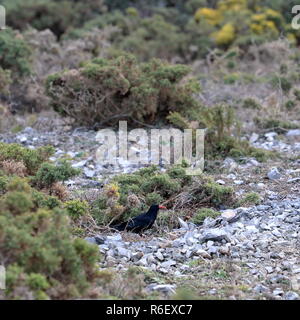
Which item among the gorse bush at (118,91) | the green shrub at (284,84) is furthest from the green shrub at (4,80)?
the green shrub at (284,84)

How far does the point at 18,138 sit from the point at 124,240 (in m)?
4.53

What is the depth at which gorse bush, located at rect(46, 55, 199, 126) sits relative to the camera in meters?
10.2

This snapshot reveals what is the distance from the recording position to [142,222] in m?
6.32

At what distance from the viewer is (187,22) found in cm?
2209

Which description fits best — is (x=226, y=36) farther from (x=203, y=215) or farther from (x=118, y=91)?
(x=203, y=215)

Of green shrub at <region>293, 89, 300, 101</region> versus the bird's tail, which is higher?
green shrub at <region>293, 89, 300, 101</region>

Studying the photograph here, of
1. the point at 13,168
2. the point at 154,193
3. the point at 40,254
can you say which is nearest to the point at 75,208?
the point at 13,168

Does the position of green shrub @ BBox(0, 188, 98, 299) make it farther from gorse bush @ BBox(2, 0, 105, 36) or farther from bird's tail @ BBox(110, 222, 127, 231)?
gorse bush @ BBox(2, 0, 105, 36)

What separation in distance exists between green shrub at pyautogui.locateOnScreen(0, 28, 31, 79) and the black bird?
7147 millimetres

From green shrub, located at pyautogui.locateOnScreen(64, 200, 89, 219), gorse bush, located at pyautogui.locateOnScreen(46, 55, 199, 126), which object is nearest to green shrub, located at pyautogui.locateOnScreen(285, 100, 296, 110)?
gorse bush, located at pyautogui.locateOnScreen(46, 55, 199, 126)

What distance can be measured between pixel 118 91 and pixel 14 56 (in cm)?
334

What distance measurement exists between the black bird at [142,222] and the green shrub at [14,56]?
23.4 ft

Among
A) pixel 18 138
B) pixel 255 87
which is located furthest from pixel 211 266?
pixel 255 87

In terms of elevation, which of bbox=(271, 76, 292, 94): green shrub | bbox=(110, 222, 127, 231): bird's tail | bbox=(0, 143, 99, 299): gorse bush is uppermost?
bbox=(0, 143, 99, 299): gorse bush
